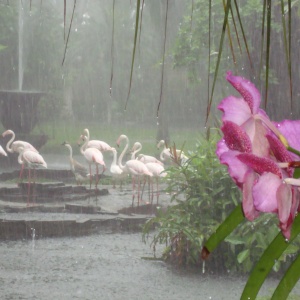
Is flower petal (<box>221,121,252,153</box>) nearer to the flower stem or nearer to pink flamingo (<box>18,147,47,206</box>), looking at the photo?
the flower stem

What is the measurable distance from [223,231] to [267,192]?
18mm

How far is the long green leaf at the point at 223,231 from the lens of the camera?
0.57 ft

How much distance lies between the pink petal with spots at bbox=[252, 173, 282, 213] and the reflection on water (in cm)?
204

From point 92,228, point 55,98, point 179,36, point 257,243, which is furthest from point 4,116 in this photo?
point 257,243

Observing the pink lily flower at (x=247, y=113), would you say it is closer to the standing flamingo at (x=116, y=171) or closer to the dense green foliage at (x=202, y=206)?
the dense green foliage at (x=202, y=206)

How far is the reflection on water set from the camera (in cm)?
230

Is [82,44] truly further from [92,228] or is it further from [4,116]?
[92,228]

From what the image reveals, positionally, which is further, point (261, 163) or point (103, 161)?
point (103, 161)

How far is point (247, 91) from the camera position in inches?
7.1

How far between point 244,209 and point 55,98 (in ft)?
8.42

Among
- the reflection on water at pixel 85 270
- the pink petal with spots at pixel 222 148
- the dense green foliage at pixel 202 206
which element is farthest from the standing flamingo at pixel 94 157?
the pink petal with spots at pixel 222 148

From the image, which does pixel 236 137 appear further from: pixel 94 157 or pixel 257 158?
pixel 94 157

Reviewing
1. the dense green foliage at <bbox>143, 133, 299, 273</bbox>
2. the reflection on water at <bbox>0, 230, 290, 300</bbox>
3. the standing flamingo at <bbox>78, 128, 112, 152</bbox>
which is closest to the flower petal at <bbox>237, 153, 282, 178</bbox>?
the dense green foliage at <bbox>143, 133, 299, 273</bbox>

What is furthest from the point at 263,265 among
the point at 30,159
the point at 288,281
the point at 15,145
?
the point at 15,145
